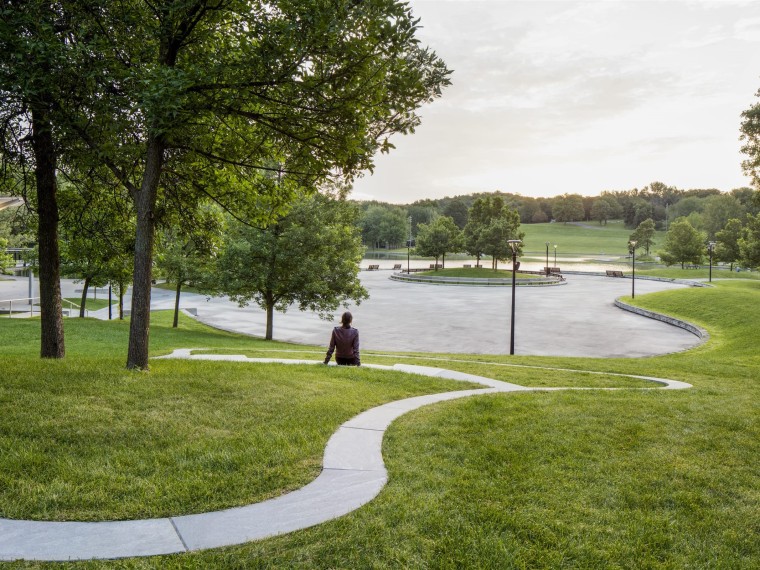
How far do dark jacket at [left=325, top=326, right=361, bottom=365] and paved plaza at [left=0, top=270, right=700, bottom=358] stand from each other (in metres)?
9.81

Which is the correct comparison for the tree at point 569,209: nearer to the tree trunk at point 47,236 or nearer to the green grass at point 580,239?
the green grass at point 580,239

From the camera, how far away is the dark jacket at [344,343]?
1057 centimetres

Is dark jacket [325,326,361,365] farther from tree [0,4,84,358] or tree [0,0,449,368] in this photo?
tree [0,4,84,358]

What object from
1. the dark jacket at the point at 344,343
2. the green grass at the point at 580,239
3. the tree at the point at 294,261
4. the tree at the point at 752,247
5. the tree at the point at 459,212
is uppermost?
the tree at the point at 459,212

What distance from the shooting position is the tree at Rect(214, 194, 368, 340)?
71.7 feet

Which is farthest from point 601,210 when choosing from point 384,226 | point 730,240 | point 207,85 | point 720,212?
point 207,85

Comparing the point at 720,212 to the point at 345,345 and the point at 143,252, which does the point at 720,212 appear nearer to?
the point at 345,345

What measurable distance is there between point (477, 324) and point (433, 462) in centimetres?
2250

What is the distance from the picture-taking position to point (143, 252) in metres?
8.38

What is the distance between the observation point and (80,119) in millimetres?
7812

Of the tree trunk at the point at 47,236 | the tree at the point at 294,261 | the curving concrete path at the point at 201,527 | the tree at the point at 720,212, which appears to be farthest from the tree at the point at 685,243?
the curving concrete path at the point at 201,527

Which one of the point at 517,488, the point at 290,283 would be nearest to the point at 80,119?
the point at 517,488

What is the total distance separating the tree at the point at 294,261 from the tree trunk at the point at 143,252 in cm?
1239

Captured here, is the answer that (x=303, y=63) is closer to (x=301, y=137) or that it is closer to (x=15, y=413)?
(x=301, y=137)
